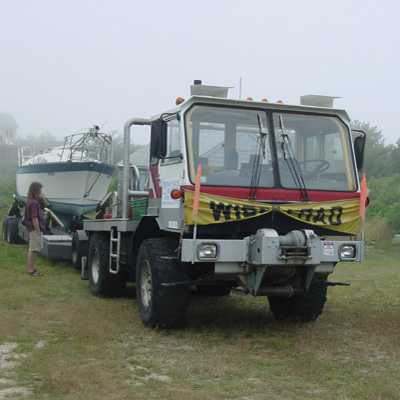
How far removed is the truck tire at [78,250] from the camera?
1228 centimetres

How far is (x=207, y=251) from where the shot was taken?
6812 mm

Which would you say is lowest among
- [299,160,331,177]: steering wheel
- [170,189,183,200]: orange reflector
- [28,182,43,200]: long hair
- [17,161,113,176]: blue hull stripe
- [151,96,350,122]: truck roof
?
[28,182,43,200]: long hair

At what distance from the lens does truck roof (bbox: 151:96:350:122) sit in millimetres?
7266

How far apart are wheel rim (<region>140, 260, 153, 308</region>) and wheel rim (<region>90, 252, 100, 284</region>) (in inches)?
86.8

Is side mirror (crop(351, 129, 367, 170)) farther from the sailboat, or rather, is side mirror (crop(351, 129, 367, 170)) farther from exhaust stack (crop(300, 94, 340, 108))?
the sailboat

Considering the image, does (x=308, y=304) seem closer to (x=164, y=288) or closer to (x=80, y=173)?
(x=164, y=288)

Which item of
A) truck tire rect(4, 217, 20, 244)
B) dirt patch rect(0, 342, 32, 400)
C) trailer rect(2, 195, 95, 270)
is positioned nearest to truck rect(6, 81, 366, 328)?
dirt patch rect(0, 342, 32, 400)

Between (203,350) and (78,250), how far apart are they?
20.6 feet

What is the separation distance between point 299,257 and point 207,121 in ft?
5.87

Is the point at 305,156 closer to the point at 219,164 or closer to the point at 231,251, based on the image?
the point at 219,164

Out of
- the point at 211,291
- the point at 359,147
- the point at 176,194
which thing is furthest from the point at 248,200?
the point at 211,291

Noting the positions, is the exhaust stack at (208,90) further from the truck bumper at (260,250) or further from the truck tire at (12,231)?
the truck tire at (12,231)

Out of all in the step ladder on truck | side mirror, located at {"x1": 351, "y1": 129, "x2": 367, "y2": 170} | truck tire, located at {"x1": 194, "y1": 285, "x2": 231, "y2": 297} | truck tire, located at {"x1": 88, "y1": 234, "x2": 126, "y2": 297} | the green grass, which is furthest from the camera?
truck tire, located at {"x1": 194, "y1": 285, "x2": 231, "y2": 297}

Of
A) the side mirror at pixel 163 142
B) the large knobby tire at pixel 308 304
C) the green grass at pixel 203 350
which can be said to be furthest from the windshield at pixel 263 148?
the green grass at pixel 203 350
